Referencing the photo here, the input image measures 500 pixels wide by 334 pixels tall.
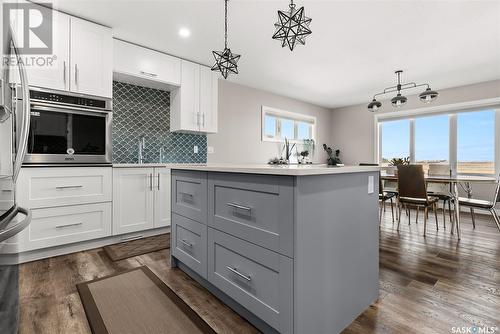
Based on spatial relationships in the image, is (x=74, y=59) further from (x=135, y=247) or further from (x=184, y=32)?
(x=135, y=247)

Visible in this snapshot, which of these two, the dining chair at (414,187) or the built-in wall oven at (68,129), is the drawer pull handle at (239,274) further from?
the dining chair at (414,187)

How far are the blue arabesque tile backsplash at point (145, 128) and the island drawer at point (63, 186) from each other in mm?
621

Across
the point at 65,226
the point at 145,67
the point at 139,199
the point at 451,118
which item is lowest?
the point at 65,226

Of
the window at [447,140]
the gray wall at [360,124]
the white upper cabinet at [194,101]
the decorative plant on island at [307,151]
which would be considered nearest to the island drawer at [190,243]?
the white upper cabinet at [194,101]

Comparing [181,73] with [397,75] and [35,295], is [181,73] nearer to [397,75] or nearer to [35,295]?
[35,295]

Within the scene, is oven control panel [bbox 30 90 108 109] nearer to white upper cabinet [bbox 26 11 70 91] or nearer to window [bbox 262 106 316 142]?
white upper cabinet [bbox 26 11 70 91]

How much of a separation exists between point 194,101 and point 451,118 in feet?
17.3

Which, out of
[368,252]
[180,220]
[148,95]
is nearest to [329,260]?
[368,252]

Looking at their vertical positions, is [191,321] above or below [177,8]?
below

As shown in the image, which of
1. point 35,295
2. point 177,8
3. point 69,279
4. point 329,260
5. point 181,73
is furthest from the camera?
point 181,73

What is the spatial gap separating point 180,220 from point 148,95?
229 centimetres

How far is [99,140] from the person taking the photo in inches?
105

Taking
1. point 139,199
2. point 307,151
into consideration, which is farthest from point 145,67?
point 307,151

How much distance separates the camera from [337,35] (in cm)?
288
